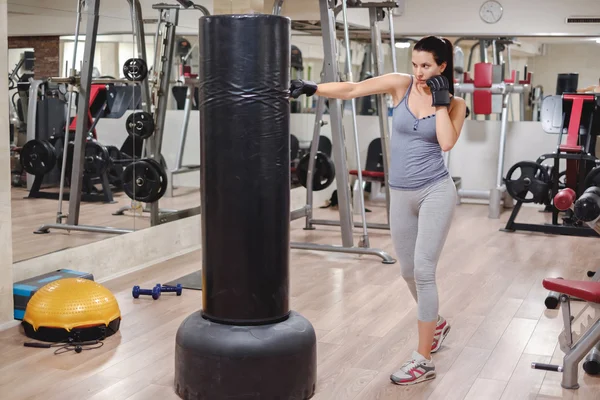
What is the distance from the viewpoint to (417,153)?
3020mm

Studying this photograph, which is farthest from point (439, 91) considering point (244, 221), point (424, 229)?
point (244, 221)

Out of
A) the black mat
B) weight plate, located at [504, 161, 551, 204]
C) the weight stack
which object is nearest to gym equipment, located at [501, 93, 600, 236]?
weight plate, located at [504, 161, 551, 204]

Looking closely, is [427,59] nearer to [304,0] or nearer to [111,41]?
[111,41]

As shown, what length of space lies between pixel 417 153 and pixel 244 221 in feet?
2.40

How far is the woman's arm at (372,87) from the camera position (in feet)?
10.3

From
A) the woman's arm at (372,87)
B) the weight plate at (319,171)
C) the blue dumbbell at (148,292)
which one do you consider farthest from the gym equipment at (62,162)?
the weight plate at (319,171)

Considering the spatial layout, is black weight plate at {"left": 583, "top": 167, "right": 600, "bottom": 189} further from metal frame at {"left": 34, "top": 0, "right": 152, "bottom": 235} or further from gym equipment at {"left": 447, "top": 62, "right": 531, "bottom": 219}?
metal frame at {"left": 34, "top": 0, "right": 152, "bottom": 235}

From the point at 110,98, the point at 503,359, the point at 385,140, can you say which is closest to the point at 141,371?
the point at 503,359

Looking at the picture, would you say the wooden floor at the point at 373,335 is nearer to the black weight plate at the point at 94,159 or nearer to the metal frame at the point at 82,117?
the metal frame at the point at 82,117

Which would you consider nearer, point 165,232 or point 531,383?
point 531,383

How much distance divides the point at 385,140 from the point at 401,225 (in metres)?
3.07

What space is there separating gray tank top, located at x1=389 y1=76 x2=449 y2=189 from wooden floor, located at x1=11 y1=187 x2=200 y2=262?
2062mm

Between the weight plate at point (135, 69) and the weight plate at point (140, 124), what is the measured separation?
0.24 metres

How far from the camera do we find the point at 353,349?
11.6 ft
